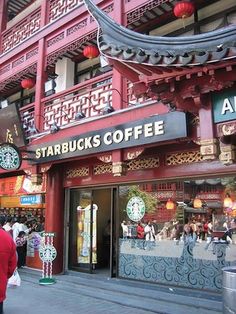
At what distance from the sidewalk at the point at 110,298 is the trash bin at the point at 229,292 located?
2590mm

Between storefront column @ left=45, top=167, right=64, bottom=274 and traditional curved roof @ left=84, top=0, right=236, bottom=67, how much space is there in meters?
6.33

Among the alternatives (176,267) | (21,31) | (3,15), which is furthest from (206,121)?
(3,15)

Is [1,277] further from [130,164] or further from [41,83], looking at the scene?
[41,83]

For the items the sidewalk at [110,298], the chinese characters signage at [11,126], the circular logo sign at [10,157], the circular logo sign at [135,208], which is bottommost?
the sidewalk at [110,298]

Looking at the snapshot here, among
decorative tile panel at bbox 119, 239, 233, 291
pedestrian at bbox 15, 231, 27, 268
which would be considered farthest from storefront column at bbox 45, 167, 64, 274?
decorative tile panel at bbox 119, 239, 233, 291

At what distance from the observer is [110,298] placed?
8.84 meters

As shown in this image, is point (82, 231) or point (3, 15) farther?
point (3, 15)

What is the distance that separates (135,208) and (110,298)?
2.35 meters

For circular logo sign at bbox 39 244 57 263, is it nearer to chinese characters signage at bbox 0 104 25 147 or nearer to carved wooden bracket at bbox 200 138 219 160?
chinese characters signage at bbox 0 104 25 147

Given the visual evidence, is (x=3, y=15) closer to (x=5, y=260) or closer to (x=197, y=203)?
(x=197, y=203)

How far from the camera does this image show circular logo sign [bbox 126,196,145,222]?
10.2 meters

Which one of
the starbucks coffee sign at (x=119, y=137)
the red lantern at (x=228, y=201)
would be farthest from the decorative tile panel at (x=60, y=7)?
the red lantern at (x=228, y=201)

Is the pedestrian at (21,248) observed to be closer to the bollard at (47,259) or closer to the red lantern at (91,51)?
the bollard at (47,259)

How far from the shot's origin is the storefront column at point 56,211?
458 inches
